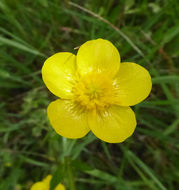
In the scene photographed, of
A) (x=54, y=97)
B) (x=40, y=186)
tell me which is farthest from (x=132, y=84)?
(x=40, y=186)

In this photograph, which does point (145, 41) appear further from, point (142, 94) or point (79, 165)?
point (79, 165)

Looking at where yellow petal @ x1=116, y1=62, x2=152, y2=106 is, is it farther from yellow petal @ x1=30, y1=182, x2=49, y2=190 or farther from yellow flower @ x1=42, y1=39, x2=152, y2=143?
yellow petal @ x1=30, y1=182, x2=49, y2=190

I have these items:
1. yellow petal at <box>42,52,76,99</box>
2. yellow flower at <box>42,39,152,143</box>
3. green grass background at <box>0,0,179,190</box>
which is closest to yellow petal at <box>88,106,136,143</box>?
yellow flower at <box>42,39,152,143</box>

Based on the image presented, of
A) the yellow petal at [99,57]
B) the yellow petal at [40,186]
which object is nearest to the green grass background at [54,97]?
the yellow petal at [40,186]

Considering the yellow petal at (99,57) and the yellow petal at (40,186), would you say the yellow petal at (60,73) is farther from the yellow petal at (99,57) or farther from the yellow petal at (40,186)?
the yellow petal at (40,186)

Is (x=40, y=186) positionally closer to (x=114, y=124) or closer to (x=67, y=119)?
(x=67, y=119)

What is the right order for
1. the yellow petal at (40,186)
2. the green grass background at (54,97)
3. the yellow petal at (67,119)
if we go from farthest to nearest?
the green grass background at (54,97), the yellow petal at (40,186), the yellow petal at (67,119)
